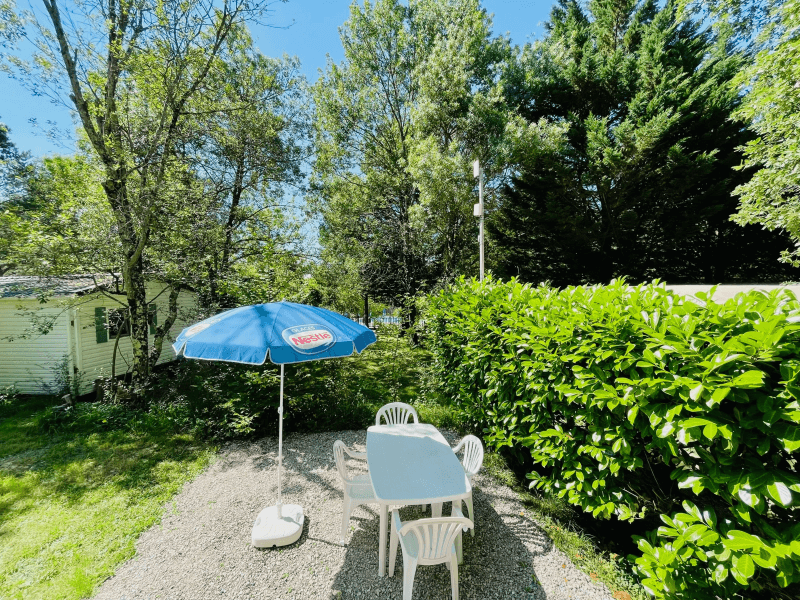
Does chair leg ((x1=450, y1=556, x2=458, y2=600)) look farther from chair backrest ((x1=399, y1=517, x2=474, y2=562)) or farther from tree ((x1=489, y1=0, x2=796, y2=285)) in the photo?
tree ((x1=489, y1=0, x2=796, y2=285))

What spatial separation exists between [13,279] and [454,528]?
13.5 meters

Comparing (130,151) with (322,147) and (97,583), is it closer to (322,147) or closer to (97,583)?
(97,583)

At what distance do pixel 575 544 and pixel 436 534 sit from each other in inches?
65.8

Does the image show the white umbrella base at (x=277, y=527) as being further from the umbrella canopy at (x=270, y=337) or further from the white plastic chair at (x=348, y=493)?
the umbrella canopy at (x=270, y=337)

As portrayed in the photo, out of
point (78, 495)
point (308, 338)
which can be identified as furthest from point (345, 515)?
point (78, 495)

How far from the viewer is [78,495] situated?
3.92 metres

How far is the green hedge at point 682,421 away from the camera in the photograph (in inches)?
59.2

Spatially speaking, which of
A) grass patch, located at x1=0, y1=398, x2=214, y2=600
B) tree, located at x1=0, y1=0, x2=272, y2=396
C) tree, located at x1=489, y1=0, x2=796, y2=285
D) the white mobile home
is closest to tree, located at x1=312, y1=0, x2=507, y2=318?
tree, located at x1=489, y1=0, x2=796, y2=285

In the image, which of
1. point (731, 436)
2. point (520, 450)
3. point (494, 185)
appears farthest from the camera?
point (494, 185)

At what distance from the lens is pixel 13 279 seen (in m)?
9.05

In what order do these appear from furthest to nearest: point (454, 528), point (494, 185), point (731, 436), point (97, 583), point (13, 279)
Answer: point (494, 185) < point (13, 279) < point (97, 583) < point (454, 528) < point (731, 436)

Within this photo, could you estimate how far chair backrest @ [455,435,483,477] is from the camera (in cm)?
304

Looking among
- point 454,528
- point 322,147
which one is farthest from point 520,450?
point 322,147

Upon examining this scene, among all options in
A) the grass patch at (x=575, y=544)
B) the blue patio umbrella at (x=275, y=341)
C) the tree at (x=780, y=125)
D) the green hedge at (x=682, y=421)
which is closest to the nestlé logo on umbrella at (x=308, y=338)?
the blue patio umbrella at (x=275, y=341)
